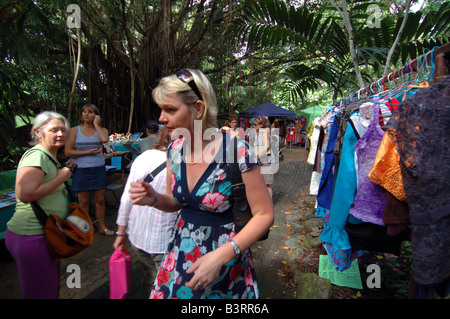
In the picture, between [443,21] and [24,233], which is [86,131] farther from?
[443,21]

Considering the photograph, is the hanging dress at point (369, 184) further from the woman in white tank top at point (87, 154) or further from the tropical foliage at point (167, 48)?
the woman in white tank top at point (87, 154)

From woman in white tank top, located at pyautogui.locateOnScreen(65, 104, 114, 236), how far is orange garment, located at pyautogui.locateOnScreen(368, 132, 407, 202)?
11.0 ft

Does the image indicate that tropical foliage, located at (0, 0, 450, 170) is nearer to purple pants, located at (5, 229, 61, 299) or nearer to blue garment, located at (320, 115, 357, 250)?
blue garment, located at (320, 115, 357, 250)

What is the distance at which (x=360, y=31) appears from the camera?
3.57 metres

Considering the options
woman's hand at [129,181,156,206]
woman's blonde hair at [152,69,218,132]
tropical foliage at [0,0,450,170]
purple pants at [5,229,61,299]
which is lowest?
purple pants at [5,229,61,299]

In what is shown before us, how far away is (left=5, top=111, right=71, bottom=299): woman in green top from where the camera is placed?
1.70 meters

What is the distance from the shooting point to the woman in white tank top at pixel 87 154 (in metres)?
3.50

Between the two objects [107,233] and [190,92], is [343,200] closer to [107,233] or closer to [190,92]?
[190,92]

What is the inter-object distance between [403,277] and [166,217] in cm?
266

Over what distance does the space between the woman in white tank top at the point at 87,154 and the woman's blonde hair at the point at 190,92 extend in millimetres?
2703

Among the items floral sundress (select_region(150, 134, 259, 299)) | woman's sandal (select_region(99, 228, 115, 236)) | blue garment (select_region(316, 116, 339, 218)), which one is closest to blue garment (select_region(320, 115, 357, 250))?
blue garment (select_region(316, 116, 339, 218))

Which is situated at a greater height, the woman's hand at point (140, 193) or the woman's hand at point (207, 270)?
the woman's hand at point (140, 193)

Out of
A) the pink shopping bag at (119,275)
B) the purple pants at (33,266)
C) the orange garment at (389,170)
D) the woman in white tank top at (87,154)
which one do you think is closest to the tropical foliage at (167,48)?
the woman in white tank top at (87,154)

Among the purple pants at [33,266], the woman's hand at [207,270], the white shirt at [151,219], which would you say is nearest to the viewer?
the woman's hand at [207,270]
